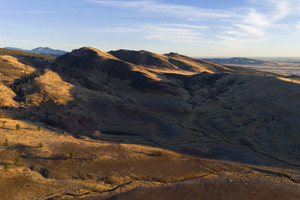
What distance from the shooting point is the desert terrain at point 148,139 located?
16609 millimetres

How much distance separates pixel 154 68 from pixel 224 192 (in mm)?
60818

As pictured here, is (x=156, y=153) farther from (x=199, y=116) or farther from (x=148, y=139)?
(x=199, y=116)

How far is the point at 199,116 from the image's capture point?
3662cm

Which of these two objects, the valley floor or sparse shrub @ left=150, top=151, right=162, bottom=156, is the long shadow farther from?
the valley floor

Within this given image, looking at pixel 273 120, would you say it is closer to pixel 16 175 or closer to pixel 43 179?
pixel 43 179

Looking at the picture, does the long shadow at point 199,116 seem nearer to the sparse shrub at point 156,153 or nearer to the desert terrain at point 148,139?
the desert terrain at point 148,139

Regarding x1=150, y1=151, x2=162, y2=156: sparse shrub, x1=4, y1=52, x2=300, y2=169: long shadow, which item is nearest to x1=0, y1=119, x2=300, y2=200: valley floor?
x1=150, y1=151, x2=162, y2=156: sparse shrub

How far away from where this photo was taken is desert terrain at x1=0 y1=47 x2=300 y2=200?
16.6 m

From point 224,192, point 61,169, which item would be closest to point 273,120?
point 224,192

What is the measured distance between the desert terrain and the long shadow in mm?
151

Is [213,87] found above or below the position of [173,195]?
above

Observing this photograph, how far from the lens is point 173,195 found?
15.6 m

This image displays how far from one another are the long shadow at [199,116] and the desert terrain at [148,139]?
15cm

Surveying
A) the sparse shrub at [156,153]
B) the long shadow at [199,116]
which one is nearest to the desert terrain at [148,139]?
the sparse shrub at [156,153]
